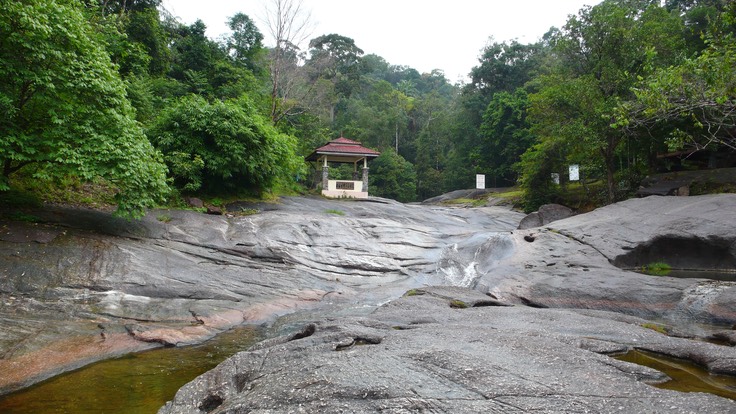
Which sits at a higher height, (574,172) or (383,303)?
(574,172)

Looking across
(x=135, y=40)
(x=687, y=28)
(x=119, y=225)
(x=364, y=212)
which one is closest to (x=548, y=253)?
Answer: (x=364, y=212)

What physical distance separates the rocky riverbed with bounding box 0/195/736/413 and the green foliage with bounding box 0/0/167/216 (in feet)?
6.24

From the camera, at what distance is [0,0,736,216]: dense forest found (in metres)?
9.46

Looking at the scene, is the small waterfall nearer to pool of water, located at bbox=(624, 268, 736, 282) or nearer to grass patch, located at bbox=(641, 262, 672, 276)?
grass patch, located at bbox=(641, 262, 672, 276)

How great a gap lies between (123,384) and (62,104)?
23.7 ft

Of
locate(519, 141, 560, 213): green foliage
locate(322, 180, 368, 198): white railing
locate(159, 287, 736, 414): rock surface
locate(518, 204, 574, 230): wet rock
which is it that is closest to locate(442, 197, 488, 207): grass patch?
locate(519, 141, 560, 213): green foliage

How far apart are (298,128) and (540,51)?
109 feet

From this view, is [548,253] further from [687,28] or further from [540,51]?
[540,51]

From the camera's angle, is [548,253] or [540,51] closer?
[548,253]

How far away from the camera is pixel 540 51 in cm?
4953

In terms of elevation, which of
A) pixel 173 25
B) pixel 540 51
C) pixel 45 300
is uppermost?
pixel 540 51

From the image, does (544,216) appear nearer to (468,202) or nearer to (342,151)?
(468,202)

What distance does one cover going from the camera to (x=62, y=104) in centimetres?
993

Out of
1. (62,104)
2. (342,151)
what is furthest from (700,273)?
(342,151)
